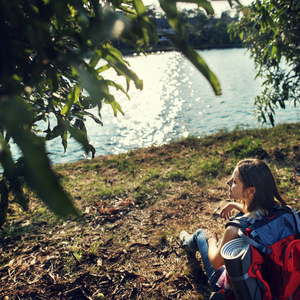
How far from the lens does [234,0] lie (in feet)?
2.46

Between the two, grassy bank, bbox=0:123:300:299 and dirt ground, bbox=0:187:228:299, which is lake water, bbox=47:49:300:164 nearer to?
grassy bank, bbox=0:123:300:299

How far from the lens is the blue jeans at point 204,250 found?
7.86 ft

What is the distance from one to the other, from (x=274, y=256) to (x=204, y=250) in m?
0.99

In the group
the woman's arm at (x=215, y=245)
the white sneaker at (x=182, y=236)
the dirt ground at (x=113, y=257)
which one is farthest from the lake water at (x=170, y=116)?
the woman's arm at (x=215, y=245)

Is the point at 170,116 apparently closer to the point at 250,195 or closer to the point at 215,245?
the point at 215,245

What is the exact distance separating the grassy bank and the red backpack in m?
0.83

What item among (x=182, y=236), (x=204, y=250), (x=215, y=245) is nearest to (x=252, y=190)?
(x=215, y=245)

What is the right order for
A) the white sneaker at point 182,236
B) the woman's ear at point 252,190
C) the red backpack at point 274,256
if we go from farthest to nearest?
1. the white sneaker at point 182,236
2. the woman's ear at point 252,190
3. the red backpack at point 274,256

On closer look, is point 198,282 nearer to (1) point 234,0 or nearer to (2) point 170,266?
(2) point 170,266

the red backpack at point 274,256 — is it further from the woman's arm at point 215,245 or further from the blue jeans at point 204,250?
the blue jeans at point 204,250

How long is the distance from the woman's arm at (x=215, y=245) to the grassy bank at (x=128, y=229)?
34cm

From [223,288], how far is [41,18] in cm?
219

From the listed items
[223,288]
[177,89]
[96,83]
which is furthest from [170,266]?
[177,89]

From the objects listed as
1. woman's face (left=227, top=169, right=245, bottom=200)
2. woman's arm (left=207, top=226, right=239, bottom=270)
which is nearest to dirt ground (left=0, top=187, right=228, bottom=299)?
woman's arm (left=207, top=226, right=239, bottom=270)
